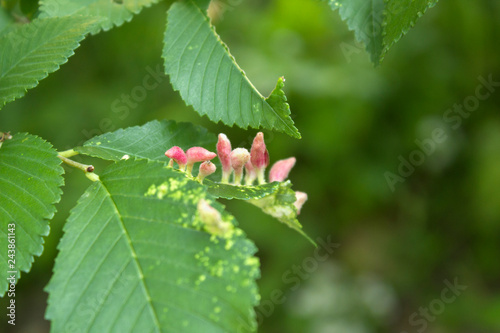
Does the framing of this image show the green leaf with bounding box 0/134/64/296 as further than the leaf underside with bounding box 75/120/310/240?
No

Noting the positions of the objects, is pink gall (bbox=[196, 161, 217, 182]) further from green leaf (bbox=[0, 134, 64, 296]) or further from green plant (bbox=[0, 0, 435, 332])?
green leaf (bbox=[0, 134, 64, 296])

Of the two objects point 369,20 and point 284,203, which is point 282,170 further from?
point 369,20

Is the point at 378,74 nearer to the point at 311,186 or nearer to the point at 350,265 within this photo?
the point at 311,186

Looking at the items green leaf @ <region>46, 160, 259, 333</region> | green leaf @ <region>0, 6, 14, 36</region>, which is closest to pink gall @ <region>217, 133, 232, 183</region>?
green leaf @ <region>46, 160, 259, 333</region>

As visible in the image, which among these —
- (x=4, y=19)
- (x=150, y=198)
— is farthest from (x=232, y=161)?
(x=4, y=19)

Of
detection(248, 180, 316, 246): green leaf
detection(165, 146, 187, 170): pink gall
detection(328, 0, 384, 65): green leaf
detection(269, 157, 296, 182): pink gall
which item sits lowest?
detection(165, 146, 187, 170): pink gall
